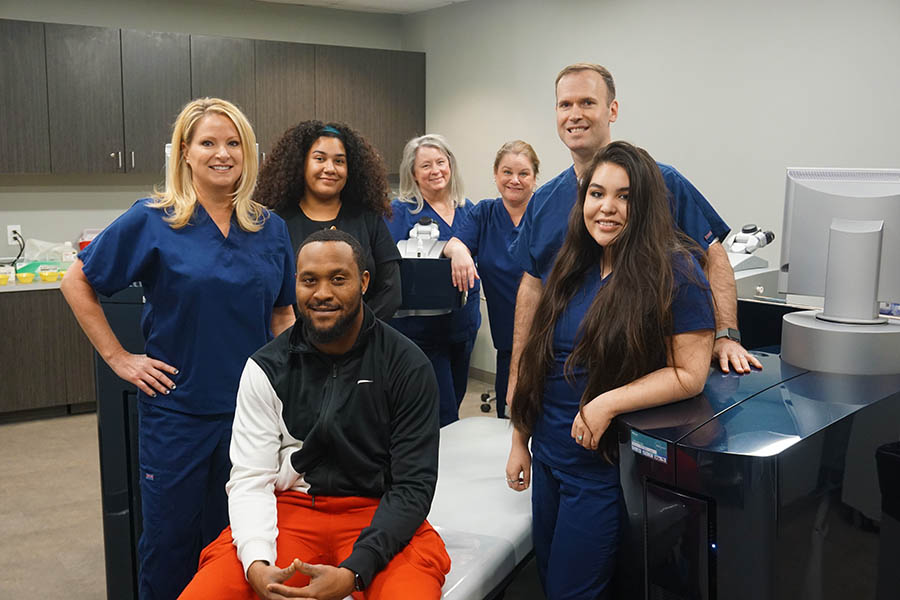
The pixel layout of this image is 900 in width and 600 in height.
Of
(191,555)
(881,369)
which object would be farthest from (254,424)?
(881,369)

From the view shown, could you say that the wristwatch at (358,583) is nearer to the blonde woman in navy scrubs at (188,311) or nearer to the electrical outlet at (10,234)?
the blonde woman in navy scrubs at (188,311)

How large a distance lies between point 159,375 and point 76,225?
3.48 metres

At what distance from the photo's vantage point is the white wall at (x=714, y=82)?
11.3 feet

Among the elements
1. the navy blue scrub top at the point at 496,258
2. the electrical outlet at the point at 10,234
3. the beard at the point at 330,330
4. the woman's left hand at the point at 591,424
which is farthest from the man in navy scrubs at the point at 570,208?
the electrical outlet at the point at 10,234

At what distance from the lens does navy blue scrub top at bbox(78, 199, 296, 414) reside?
1.98 metres

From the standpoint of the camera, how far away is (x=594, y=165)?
180 centimetres

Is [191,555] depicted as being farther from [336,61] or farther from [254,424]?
[336,61]

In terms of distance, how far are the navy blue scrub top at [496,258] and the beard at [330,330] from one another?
1.36 m

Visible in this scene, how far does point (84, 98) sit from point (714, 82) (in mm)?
3232

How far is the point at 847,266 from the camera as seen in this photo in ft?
6.16

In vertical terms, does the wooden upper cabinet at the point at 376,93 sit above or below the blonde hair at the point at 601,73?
above

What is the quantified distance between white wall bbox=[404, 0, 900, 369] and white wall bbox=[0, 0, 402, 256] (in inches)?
43.0

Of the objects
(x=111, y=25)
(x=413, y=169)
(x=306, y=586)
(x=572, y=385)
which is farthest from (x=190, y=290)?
(x=111, y=25)

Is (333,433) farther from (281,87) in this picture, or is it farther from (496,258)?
(281,87)
